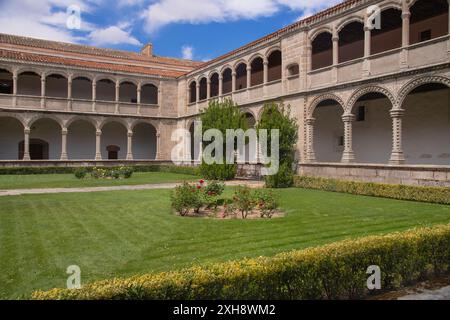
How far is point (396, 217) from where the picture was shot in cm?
903

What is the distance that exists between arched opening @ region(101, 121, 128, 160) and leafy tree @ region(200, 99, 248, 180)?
14.8 meters

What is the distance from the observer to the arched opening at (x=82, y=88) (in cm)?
3034

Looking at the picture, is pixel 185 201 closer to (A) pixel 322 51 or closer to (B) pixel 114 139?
(A) pixel 322 51

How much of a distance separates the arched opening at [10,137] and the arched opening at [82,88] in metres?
4.92

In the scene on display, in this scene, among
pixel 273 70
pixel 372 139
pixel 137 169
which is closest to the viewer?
pixel 372 139

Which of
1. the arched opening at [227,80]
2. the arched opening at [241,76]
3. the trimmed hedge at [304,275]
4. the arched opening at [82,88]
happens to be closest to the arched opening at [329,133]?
the arched opening at [241,76]

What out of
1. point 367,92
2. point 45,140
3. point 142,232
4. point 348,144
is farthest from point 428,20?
point 45,140

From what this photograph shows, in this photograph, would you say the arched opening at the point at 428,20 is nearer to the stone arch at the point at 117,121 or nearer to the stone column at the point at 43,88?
the stone arch at the point at 117,121

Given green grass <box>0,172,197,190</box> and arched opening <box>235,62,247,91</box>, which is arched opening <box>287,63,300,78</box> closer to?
arched opening <box>235,62,247,91</box>

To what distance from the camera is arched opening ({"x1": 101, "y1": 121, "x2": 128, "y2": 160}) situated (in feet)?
104

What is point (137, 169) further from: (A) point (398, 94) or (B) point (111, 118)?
(A) point (398, 94)
